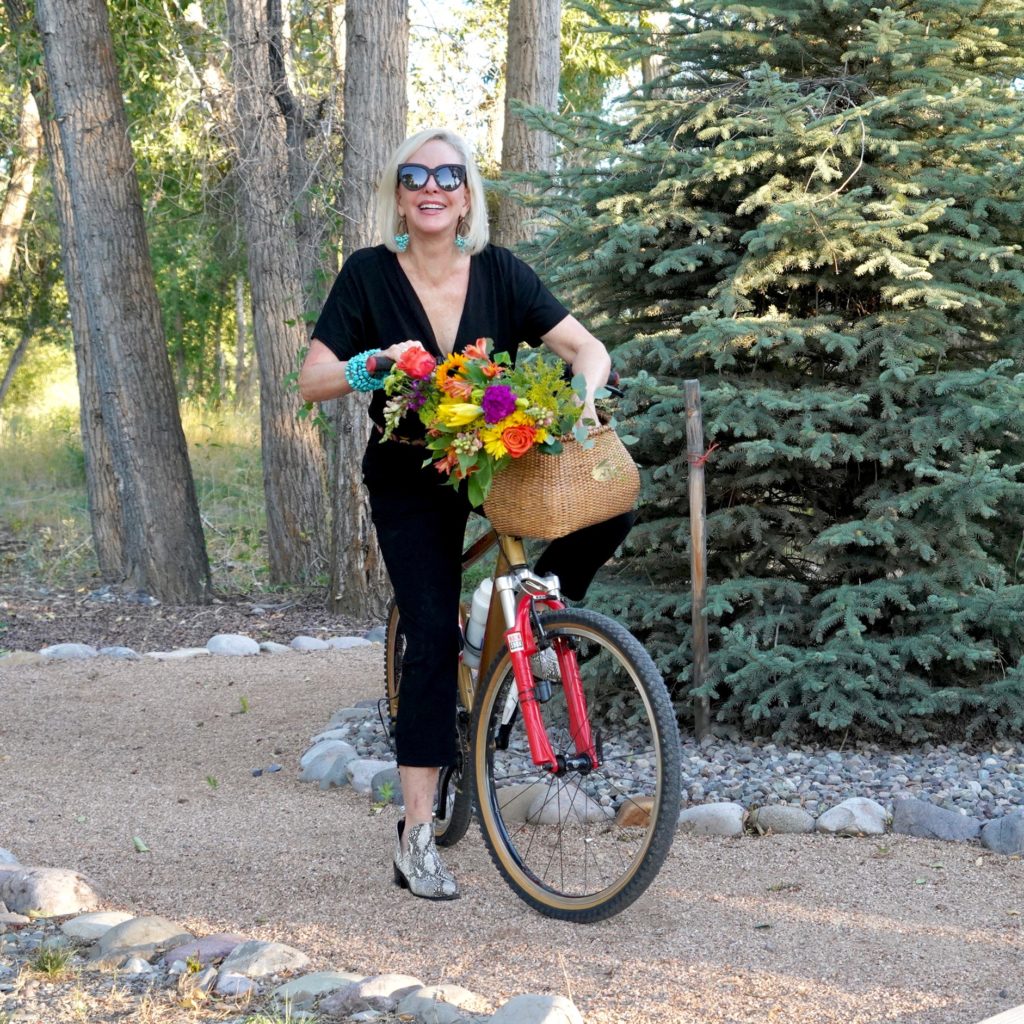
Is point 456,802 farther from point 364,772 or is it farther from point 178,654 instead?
Answer: point 178,654

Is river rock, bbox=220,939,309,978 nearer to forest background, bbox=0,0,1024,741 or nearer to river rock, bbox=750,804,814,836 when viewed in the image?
river rock, bbox=750,804,814,836

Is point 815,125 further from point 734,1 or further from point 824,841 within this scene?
point 824,841

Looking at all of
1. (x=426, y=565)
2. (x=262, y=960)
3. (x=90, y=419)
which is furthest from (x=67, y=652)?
(x=262, y=960)

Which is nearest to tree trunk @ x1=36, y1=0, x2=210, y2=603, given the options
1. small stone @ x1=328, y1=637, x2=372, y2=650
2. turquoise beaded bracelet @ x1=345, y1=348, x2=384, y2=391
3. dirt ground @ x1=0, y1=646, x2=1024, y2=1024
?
small stone @ x1=328, y1=637, x2=372, y2=650

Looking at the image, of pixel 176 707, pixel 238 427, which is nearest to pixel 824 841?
pixel 176 707

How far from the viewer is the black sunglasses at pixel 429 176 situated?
11.8 ft

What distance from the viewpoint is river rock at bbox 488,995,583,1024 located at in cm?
257

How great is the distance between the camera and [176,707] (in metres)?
6.79

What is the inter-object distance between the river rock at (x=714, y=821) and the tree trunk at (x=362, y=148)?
15.8 feet

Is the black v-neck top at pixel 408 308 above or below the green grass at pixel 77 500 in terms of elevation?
above

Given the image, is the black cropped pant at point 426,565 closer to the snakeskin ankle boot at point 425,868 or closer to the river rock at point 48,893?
the snakeskin ankle boot at point 425,868

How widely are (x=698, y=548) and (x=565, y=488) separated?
1.72m

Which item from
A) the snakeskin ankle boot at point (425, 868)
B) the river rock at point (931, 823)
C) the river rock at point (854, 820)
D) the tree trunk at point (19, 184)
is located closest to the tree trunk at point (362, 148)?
the river rock at point (854, 820)

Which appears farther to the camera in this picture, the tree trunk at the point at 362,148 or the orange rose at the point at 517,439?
the tree trunk at the point at 362,148
